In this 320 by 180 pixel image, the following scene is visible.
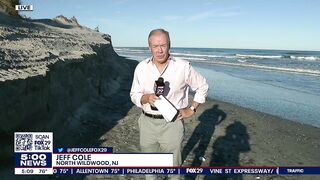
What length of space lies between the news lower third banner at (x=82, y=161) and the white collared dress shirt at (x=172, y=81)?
622 mm

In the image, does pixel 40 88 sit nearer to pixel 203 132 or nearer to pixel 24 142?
pixel 24 142

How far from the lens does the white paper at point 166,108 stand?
4.04 metres

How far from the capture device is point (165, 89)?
421cm

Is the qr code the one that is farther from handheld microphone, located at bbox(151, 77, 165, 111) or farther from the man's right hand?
handheld microphone, located at bbox(151, 77, 165, 111)

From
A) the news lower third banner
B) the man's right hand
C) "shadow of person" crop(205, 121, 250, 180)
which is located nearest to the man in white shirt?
the man's right hand

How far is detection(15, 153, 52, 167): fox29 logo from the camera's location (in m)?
4.61

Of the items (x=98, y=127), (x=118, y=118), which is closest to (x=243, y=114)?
(x=118, y=118)

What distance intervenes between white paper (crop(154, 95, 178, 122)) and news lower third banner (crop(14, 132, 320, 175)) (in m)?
0.56

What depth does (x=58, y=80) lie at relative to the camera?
796 cm

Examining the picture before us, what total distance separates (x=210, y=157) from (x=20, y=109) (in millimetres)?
3991

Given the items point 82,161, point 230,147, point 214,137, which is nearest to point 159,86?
point 82,161

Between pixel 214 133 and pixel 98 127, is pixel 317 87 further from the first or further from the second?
pixel 98 127

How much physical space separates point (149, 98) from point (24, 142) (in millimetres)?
1891

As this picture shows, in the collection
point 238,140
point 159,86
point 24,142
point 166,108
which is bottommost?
point 238,140
